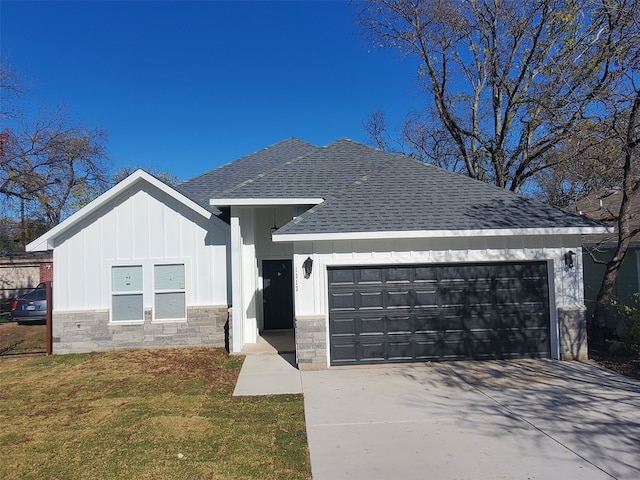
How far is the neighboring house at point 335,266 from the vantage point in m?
8.28

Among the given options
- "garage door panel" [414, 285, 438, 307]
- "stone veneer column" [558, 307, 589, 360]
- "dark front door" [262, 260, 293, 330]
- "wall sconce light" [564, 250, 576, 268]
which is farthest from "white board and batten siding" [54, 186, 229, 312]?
"wall sconce light" [564, 250, 576, 268]

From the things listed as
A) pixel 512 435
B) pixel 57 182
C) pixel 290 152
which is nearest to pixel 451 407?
pixel 512 435

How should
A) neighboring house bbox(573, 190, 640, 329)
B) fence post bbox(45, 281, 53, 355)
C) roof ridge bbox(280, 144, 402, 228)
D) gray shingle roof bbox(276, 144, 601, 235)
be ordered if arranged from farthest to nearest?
1. neighboring house bbox(573, 190, 640, 329)
2. fence post bbox(45, 281, 53, 355)
3. roof ridge bbox(280, 144, 402, 228)
4. gray shingle roof bbox(276, 144, 601, 235)

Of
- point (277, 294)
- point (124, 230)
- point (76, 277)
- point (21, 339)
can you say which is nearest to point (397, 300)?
point (277, 294)

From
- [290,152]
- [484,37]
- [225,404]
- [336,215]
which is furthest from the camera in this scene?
[484,37]

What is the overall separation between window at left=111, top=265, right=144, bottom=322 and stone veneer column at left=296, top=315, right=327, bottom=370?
4684 mm

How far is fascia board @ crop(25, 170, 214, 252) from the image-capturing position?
32.5 ft

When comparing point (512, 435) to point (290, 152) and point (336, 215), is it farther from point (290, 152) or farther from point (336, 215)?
point (290, 152)

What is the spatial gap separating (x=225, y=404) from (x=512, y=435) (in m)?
4.13

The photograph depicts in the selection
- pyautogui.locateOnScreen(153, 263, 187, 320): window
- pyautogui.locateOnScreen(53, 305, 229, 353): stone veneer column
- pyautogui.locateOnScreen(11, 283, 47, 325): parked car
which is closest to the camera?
pyautogui.locateOnScreen(53, 305, 229, 353): stone veneer column

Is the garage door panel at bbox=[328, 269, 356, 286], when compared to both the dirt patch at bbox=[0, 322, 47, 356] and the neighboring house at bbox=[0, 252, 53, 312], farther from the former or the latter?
the neighboring house at bbox=[0, 252, 53, 312]

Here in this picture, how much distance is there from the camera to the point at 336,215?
858 centimetres

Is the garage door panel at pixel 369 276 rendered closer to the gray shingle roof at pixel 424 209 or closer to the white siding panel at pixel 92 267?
the gray shingle roof at pixel 424 209

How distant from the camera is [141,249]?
10.3 metres
